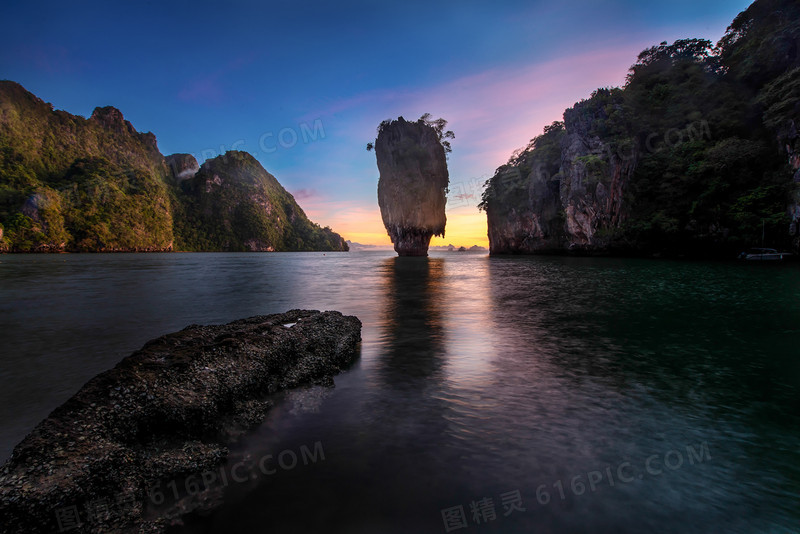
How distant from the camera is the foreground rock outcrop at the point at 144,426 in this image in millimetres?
2143

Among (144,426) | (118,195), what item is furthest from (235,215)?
(144,426)

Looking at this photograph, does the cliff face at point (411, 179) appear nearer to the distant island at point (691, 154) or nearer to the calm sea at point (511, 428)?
the distant island at point (691, 154)

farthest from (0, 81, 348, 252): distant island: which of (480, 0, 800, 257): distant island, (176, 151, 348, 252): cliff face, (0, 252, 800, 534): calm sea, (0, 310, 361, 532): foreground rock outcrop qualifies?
(480, 0, 800, 257): distant island

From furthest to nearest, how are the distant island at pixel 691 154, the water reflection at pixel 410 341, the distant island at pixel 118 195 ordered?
the distant island at pixel 118 195 → the distant island at pixel 691 154 → the water reflection at pixel 410 341

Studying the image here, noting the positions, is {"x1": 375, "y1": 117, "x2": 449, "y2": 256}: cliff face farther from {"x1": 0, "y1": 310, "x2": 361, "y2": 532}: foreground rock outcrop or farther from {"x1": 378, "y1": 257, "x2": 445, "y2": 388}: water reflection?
{"x1": 0, "y1": 310, "x2": 361, "y2": 532}: foreground rock outcrop

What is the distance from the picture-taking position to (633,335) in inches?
299

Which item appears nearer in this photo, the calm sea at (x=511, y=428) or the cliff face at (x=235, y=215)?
the calm sea at (x=511, y=428)

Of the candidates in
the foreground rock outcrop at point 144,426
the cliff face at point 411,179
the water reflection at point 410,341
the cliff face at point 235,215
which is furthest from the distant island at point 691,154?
the cliff face at point 235,215

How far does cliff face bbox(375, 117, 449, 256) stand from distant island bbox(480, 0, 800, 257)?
52.1 feet

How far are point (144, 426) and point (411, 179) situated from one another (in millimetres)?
52114

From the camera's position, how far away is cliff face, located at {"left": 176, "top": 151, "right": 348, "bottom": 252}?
128 metres

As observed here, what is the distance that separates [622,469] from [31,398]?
23.9ft

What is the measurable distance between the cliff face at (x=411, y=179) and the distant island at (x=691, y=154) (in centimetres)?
1589

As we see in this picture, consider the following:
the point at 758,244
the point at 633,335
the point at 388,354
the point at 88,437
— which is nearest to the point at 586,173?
the point at 758,244
